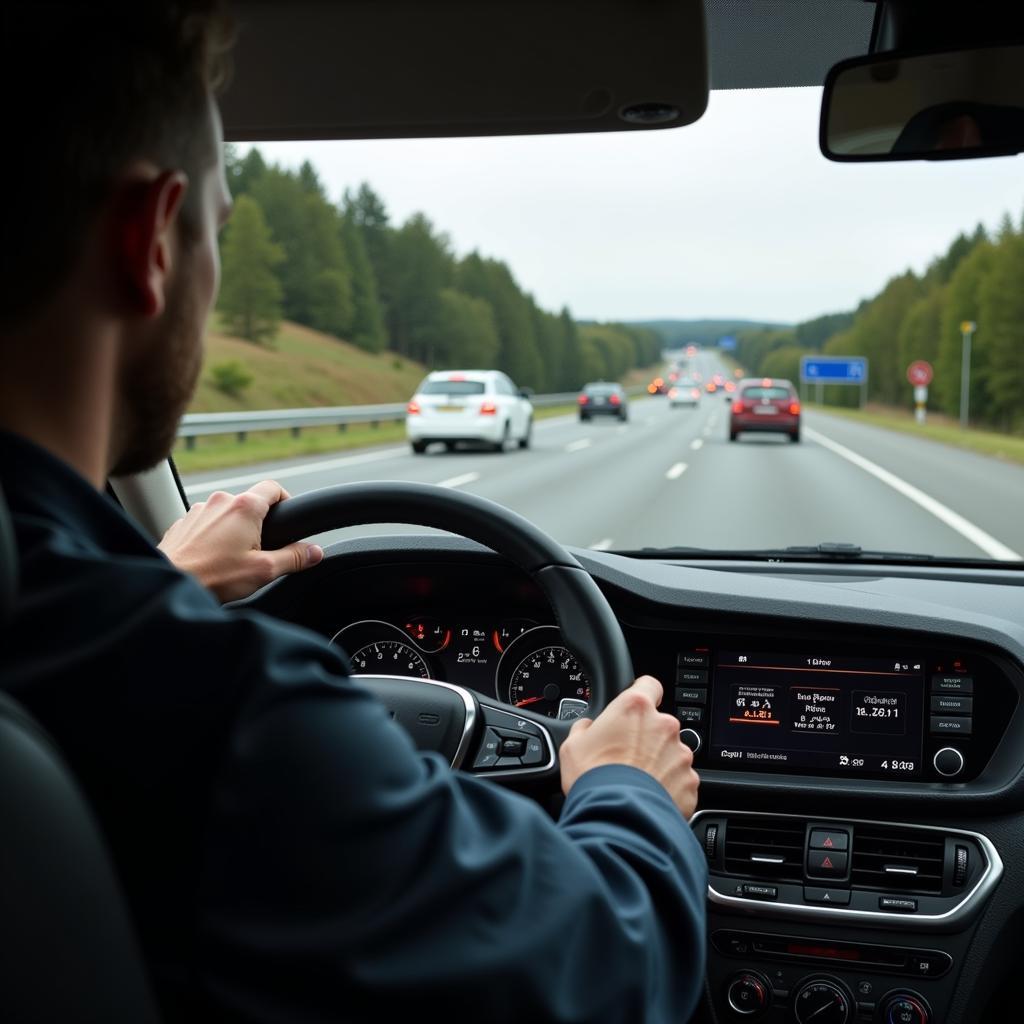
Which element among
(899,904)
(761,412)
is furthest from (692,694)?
(761,412)

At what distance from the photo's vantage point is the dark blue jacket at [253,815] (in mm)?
993

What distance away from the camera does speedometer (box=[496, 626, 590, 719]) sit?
2.80 m

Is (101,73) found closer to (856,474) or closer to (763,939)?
(763,939)

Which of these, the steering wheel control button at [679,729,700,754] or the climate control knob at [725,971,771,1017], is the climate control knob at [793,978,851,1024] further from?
the steering wheel control button at [679,729,700,754]

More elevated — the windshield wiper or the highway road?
the windshield wiper

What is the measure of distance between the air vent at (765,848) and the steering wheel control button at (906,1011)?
13.6 inches

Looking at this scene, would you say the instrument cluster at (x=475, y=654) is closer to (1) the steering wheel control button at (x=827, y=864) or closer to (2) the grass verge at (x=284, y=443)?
(1) the steering wheel control button at (x=827, y=864)

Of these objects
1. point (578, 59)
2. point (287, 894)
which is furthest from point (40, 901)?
point (578, 59)

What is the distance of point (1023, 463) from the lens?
12930mm

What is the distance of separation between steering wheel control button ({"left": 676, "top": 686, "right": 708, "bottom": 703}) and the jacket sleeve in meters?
1.86

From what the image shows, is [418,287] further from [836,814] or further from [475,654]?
[836,814]

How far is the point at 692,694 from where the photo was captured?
298 cm

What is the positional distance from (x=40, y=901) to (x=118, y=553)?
32 cm

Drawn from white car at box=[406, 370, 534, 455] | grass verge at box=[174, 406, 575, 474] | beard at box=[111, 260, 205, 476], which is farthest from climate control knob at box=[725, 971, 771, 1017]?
white car at box=[406, 370, 534, 455]
